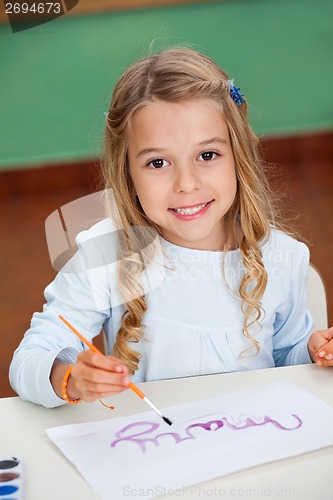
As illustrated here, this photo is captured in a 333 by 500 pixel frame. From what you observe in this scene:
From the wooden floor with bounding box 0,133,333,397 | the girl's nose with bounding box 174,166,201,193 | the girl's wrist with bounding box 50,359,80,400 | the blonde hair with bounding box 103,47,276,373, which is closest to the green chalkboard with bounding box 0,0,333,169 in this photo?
the wooden floor with bounding box 0,133,333,397

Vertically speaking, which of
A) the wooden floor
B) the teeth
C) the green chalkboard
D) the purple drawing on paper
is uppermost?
the teeth

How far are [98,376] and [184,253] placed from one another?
0.40 m

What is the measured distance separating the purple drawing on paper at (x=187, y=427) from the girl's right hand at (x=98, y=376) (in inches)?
2.2

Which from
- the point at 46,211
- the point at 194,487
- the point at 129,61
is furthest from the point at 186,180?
the point at 46,211

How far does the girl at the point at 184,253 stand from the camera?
1.15m

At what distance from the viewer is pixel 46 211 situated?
12.1 ft

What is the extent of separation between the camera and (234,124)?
1199 mm

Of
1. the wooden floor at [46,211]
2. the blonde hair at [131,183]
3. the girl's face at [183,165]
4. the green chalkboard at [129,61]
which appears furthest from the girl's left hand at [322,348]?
the green chalkboard at [129,61]

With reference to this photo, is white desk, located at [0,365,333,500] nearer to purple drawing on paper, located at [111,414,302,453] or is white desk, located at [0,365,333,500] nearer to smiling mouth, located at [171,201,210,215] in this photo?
purple drawing on paper, located at [111,414,302,453]

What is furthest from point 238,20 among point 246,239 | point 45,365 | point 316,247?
point 45,365

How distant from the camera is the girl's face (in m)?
1.14

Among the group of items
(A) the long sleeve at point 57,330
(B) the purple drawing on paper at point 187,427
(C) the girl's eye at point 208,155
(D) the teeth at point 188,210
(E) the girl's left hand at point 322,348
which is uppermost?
(C) the girl's eye at point 208,155

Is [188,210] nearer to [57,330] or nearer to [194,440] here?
[57,330]

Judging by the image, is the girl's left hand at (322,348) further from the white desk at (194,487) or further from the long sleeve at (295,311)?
the long sleeve at (295,311)
